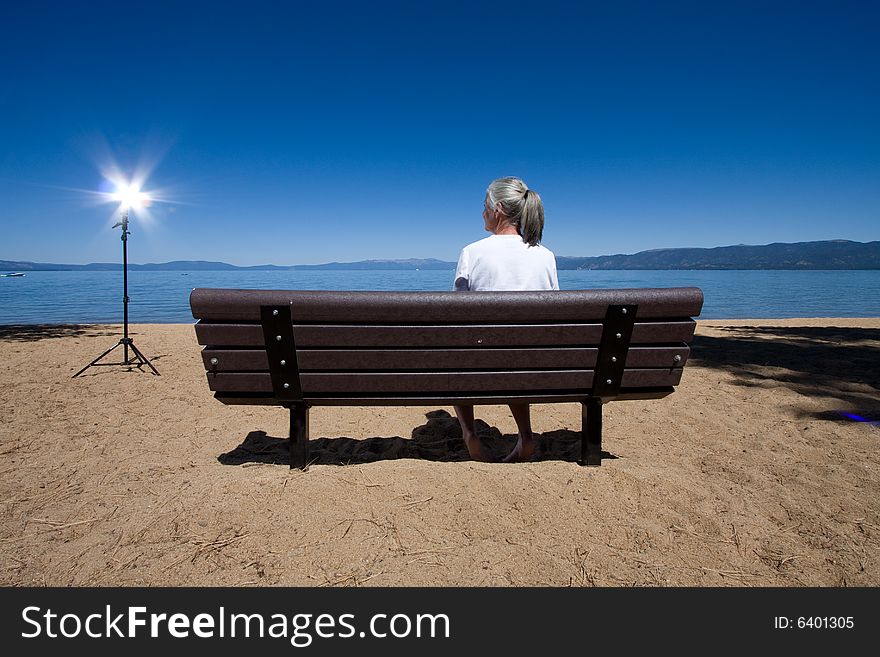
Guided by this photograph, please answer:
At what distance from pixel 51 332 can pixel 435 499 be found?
37.5 feet

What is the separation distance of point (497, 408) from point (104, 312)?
23.7 m

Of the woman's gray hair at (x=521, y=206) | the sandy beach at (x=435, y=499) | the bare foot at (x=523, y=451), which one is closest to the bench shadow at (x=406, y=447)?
the sandy beach at (x=435, y=499)

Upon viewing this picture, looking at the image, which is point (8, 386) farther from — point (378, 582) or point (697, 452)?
point (697, 452)

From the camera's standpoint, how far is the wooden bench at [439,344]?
2.46 metres

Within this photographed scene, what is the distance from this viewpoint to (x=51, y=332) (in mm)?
10328

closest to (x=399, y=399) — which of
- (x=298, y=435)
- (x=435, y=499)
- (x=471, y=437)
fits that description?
(x=435, y=499)

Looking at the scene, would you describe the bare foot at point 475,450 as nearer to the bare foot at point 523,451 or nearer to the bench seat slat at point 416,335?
the bare foot at point 523,451

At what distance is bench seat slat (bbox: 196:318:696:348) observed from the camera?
248 centimetres

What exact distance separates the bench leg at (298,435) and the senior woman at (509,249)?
3.94ft

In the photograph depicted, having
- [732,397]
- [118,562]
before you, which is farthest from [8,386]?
[732,397]

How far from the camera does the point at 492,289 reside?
2.90 metres

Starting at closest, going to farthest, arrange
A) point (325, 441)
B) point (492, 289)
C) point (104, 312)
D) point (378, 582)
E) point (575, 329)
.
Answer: point (378, 582) < point (575, 329) < point (492, 289) < point (325, 441) < point (104, 312)

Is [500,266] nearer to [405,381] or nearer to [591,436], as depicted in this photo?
[405,381]
